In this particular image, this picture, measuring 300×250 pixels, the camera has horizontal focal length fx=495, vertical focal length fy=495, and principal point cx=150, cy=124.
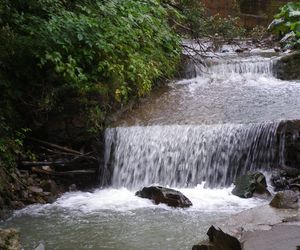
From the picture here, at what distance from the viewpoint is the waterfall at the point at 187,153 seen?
25.0 feet

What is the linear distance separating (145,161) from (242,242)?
438 cm

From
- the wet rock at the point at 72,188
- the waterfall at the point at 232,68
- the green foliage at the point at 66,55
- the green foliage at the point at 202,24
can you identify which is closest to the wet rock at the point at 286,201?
the wet rock at the point at 72,188

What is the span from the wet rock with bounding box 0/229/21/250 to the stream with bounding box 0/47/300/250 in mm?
662

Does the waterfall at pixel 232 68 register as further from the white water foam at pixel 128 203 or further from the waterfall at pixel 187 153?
the white water foam at pixel 128 203

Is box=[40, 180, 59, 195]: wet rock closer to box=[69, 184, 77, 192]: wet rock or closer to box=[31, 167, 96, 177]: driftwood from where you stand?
box=[31, 167, 96, 177]: driftwood

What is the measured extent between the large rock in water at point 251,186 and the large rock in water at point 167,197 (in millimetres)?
802

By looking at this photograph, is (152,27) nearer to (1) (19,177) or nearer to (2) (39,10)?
(2) (39,10)

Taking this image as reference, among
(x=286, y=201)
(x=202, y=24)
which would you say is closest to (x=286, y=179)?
(x=286, y=201)

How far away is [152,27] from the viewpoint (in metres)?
8.91

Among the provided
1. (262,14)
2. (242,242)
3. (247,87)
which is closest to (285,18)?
(242,242)

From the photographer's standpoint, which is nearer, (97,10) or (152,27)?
(97,10)

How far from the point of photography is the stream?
18.1 feet

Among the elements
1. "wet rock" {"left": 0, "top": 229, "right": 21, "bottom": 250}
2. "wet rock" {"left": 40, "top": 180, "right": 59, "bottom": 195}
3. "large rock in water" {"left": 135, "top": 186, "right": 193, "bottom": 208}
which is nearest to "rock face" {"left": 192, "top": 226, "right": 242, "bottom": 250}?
"wet rock" {"left": 0, "top": 229, "right": 21, "bottom": 250}

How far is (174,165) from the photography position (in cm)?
784
